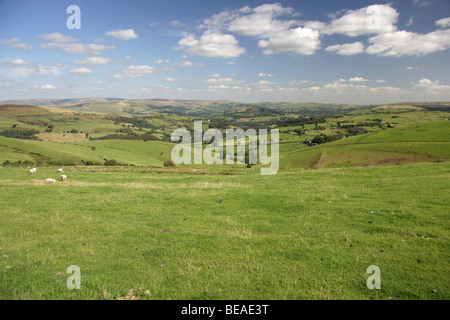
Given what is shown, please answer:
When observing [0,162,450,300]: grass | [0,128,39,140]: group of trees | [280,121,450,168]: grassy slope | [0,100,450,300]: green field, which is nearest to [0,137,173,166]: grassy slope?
[0,128,39,140]: group of trees

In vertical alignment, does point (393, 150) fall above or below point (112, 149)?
above

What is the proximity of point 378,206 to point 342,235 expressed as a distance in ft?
17.1

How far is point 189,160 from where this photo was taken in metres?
91.4

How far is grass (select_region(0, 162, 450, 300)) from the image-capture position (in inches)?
268

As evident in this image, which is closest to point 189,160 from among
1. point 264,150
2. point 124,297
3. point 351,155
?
point 264,150

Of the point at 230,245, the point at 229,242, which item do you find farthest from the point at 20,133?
the point at 230,245

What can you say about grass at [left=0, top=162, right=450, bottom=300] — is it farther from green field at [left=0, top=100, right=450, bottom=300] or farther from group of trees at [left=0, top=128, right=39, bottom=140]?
group of trees at [left=0, top=128, right=39, bottom=140]

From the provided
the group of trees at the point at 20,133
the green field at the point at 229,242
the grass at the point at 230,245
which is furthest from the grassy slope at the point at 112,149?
the grass at the point at 230,245

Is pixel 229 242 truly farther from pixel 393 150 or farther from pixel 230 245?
pixel 393 150

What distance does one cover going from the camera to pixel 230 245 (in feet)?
30.8

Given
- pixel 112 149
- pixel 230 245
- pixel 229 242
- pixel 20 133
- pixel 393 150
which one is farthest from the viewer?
pixel 20 133

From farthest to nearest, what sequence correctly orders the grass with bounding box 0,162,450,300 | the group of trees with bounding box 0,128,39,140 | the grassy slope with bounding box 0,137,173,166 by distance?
1. the group of trees with bounding box 0,128,39,140
2. the grassy slope with bounding box 0,137,173,166
3. the grass with bounding box 0,162,450,300

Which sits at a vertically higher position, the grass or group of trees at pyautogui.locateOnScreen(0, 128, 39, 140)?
group of trees at pyautogui.locateOnScreen(0, 128, 39, 140)

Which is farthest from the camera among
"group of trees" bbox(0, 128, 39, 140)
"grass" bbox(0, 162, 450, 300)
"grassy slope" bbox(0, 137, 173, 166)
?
"group of trees" bbox(0, 128, 39, 140)
